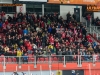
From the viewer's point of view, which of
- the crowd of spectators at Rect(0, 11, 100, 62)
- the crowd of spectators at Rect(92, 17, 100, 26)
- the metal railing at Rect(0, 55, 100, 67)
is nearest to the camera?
the metal railing at Rect(0, 55, 100, 67)

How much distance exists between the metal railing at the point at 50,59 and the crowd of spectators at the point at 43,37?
0.11 m

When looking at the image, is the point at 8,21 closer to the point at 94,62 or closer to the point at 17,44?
the point at 17,44

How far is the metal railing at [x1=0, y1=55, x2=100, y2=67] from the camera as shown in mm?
33031

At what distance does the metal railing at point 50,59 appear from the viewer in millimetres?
33031

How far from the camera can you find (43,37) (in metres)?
37.8

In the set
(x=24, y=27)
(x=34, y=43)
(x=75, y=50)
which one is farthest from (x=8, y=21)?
(x=75, y=50)

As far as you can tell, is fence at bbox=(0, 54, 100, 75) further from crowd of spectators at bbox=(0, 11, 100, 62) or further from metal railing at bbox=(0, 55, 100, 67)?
crowd of spectators at bbox=(0, 11, 100, 62)

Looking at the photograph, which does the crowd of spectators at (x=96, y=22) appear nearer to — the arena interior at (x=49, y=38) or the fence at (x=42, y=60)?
the arena interior at (x=49, y=38)

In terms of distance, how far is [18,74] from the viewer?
1300 inches

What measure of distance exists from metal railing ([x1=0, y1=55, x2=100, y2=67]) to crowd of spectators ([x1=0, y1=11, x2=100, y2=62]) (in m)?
0.11

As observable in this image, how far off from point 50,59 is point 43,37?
4.07 m

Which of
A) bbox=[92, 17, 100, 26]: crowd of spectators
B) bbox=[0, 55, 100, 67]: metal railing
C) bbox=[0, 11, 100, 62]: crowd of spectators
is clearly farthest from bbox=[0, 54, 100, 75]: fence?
bbox=[92, 17, 100, 26]: crowd of spectators

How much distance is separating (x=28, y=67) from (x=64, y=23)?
32.6 ft

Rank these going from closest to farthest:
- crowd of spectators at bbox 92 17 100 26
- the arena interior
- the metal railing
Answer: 1. the metal railing
2. the arena interior
3. crowd of spectators at bbox 92 17 100 26
